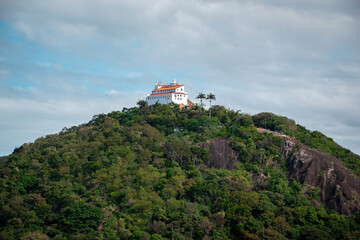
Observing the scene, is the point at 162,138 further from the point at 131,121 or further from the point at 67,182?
the point at 67,182

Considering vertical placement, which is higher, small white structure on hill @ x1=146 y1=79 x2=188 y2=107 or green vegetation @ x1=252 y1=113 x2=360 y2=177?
small white structure on hill @ x1=146 y1=79 x2=188 y2=107

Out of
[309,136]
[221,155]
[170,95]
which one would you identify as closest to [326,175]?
[309,136]

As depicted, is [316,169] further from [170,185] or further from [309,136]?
[170,185]

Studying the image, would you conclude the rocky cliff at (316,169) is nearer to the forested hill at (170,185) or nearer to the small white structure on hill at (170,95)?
the forested hill at (170,185)

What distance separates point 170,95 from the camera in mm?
90375

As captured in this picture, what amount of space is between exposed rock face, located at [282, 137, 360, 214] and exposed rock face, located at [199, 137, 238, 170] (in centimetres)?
834

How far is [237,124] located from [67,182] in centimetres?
3014

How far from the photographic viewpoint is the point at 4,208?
5869 cm

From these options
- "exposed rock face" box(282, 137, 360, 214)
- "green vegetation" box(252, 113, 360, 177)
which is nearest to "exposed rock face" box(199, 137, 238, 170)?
"exposed rock face" box(282, 137, 360, 214)

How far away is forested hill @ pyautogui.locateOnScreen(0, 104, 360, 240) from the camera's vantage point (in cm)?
5638

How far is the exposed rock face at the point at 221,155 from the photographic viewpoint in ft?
233

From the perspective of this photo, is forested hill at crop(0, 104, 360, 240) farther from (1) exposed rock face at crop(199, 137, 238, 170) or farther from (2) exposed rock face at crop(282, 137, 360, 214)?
(2) exposed rock face at crop(282, 137, 360, 214)

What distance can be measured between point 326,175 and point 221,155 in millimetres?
15945

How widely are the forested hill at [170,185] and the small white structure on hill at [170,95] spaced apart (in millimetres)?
5925
